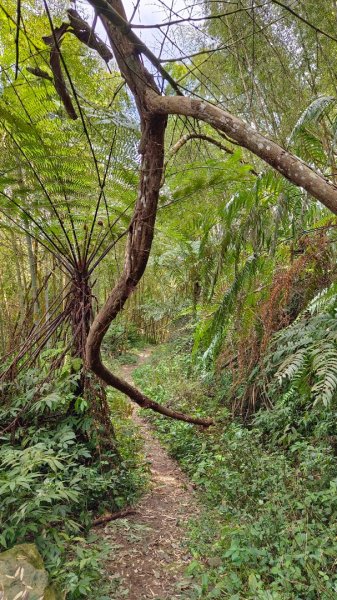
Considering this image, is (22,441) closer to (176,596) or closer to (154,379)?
(176,596)

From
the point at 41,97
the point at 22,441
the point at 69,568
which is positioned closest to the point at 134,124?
the point at 41,97

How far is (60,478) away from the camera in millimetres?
2143

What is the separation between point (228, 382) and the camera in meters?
4.92

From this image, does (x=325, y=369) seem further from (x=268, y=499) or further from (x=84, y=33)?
A: (x=84, y=33)

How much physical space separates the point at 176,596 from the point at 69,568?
64cm

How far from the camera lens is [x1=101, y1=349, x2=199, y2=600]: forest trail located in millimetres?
2111

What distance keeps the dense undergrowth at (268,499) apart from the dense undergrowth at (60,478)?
24.6 inches

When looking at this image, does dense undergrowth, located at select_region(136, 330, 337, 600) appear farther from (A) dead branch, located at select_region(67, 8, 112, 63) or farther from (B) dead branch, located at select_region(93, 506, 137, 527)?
(A) dead branch, located at select_region(67, 8, 112, 63)

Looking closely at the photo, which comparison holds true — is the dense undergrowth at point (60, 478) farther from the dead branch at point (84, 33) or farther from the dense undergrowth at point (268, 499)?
the dead branch at point (84, 33)

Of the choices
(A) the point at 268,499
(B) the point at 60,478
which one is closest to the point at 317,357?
(A) the point at 268,499

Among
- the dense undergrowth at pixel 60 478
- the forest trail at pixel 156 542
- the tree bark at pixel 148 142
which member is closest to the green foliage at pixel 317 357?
the tree bark at pixel 148 142

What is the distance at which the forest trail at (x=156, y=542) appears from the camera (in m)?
2.11

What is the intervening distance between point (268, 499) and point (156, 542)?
2.77 feet

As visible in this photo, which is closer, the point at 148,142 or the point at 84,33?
the point at 84,33
